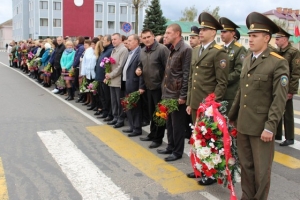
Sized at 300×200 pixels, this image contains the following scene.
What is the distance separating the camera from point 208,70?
5.11 m

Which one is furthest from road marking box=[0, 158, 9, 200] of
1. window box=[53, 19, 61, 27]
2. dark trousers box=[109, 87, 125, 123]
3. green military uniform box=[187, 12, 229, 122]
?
window box=[53, 19, 61, 27]

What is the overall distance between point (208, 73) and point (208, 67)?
0.29 feet

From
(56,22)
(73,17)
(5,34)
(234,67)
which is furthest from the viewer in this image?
(5,34)

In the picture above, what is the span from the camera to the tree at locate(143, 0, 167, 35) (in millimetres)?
53094

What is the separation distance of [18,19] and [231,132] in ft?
266

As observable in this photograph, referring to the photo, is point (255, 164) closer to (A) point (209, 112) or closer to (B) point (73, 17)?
(A) point (209, 112)

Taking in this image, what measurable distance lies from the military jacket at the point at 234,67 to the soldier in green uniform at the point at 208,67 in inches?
41.0

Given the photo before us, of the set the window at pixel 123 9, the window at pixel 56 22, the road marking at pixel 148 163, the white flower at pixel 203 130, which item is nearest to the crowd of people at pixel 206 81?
the road marking at pixel 148 163

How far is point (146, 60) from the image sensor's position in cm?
672

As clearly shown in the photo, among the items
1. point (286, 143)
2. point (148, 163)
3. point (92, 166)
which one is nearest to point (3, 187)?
point (92, 166)

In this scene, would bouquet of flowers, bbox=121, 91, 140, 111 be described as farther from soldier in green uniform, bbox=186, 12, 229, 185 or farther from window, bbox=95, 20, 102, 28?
window, bbox=95, 20, 102, 28

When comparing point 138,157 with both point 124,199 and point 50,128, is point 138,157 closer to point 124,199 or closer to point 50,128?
point 124,199

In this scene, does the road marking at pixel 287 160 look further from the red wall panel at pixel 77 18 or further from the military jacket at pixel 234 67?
the red wall panel at pixel 77 18

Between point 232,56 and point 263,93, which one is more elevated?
point 232,56
